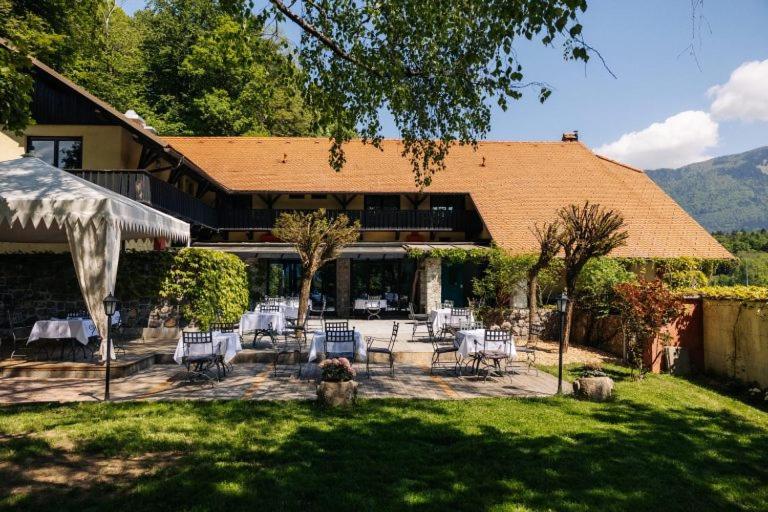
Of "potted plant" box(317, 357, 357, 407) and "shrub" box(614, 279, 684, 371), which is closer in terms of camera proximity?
→ "potted plant" box(317, 357, 357, 407)

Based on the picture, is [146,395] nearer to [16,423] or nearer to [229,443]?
[16,423]

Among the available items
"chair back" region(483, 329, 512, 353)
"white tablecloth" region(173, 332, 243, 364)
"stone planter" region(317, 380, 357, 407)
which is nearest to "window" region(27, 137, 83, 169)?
"white tablecloth" region(173, 332, 243, 364)

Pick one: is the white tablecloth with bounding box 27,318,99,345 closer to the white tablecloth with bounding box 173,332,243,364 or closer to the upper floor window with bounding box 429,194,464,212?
the white tablecloth with bounding box 173,332,243,364

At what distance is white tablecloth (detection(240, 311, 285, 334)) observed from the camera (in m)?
12.9

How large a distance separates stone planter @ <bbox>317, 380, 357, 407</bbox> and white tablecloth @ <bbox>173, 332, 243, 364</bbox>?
9.56 ft

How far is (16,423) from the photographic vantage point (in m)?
5.77

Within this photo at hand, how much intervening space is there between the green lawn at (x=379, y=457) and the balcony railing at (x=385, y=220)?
48.6ft

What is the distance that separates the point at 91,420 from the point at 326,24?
7.00 meters

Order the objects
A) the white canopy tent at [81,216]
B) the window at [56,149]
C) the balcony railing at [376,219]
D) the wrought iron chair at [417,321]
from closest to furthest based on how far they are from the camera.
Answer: the white canopy tent at [81,216], the wrought iron chair at [417,321], the window at [56,149], the balcony railing at [376,219]

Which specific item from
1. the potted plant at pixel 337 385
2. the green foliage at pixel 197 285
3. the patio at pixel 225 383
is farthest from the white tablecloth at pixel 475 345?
the green foliage at pixel 197 285

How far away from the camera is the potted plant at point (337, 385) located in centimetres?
682

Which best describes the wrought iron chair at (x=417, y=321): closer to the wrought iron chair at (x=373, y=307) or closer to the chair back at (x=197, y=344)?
the wrought iron chair at (x=373, y=307)

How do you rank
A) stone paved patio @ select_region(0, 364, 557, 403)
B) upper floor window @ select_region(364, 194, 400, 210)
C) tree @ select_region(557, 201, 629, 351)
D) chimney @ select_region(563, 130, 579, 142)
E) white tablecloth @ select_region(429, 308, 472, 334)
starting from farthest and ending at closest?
chimney @ select_region(563, 130, 579, 142) < upper floor window @ select_region(364, 194, 400, 210) < white tablecloth @ select_region(429, 308, 472, 334) < tree @ select_region(557, 201, 629, 351) < stone paved patio @ select_region(0, 364, 557, 403)

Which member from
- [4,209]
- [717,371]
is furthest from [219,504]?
[717,371]
